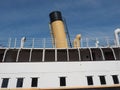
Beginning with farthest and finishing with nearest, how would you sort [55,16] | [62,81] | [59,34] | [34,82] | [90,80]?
[55,16]
[59,34]
[90,80]
[62,81]
[34,82]

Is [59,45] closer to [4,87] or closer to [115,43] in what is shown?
[115,43]

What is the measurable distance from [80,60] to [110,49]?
236 cm

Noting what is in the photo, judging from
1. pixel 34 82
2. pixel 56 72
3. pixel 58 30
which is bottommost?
pixel 34 82

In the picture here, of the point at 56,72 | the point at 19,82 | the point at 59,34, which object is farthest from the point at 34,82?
the point at 59,34

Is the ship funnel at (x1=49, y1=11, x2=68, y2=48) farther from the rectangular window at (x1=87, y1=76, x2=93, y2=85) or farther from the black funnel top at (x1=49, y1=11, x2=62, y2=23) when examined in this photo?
the rectangular window at (x1=87, y1=76, x2=93, y2=85)

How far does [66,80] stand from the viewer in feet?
33.6

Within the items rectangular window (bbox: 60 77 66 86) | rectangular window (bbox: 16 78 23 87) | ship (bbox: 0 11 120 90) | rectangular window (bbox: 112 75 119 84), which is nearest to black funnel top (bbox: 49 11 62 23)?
ship (bbox: 0 11 120 90)

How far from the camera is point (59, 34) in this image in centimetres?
1486

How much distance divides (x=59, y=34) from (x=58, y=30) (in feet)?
1.29

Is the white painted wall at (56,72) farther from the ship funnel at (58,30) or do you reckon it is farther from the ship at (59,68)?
the ship funnel at (58,30)

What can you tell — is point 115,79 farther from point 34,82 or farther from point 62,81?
point 34,82

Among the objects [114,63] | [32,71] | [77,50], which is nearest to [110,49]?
[114,63]

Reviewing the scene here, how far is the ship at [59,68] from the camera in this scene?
10023 mm

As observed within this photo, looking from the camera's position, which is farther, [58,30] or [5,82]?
[58,30]
